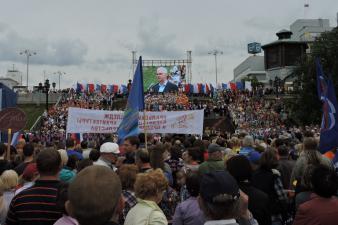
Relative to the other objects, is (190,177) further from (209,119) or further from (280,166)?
(209,119)

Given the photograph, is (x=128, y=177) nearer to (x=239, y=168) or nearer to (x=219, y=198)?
(x=239, y=168)

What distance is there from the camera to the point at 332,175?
162 inches

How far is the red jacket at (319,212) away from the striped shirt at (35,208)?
2.08 m

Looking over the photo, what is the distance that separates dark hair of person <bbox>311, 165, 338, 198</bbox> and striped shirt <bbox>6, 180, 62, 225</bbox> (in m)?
2.24

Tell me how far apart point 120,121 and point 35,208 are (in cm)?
1029

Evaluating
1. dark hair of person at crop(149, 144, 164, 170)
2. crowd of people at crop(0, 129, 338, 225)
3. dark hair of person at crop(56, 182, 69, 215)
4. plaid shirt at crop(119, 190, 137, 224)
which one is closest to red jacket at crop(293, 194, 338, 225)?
crowd of people at crop(0, 129, 338, 225)

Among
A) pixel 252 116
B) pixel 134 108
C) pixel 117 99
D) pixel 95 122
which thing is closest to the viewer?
pixel 134 108

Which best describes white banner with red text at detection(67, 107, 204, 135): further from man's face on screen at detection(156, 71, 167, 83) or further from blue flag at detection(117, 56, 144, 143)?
man's face on screen at detection(156, 71, 167, 83)

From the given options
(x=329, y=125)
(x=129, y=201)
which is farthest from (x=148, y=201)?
(x=329, y=125)

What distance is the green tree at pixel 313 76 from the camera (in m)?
36.0

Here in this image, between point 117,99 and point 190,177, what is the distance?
175ft

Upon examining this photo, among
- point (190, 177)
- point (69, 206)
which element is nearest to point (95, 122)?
point (190, 177)

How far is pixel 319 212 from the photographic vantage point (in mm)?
3902

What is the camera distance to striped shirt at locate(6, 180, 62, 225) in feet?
13.2
